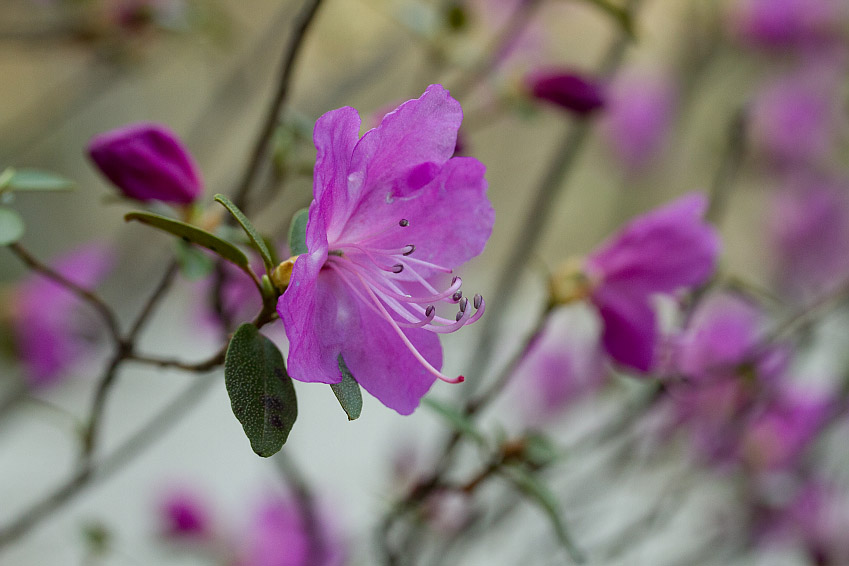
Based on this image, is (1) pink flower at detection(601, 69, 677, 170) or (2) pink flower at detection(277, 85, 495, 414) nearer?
(2) pink flower at detection(277, 85, 495, 414)

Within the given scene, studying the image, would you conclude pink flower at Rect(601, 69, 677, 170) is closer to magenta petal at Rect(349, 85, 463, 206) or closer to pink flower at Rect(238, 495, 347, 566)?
pink flower at Rect(238, 495, 347, 566)

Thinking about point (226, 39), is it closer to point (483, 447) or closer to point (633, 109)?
point (483, 447)

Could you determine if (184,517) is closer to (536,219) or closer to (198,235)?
(536,219)

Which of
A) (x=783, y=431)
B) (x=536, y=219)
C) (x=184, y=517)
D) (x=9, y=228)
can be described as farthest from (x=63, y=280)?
(x=783, y=431)

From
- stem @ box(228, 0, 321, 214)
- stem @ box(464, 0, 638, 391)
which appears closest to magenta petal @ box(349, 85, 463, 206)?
stem @ box(228, 0, 321, 214)

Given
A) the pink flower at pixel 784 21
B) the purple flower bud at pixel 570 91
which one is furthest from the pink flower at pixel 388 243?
the pink flower at pixel 784 21
